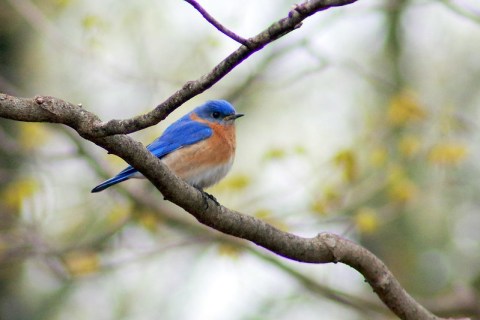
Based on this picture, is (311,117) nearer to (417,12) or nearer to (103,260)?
(417,12)

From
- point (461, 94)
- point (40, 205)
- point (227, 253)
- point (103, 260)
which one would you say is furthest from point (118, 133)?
point (461, 94)

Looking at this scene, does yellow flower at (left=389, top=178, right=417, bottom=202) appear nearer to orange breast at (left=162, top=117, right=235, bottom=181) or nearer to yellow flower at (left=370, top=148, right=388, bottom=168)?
yellow flower at (left=370, top=148, right=388, bottom=168)

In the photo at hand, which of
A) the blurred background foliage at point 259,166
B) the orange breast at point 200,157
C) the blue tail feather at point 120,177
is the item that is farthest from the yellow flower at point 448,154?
the blue tail feather at point 120,177

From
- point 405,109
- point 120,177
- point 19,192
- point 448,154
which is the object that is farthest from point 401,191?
point 19,192

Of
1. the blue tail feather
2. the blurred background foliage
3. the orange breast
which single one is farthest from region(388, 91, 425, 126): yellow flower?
the blue tail feather

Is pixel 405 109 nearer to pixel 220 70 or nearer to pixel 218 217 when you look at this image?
pixel 218 217

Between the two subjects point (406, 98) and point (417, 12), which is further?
point (417, 12)

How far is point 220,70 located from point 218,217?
121cm

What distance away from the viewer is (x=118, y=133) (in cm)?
339

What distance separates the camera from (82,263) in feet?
26.3

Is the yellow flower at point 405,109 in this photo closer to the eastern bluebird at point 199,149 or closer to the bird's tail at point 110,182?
the eastern bluebird at point 199,149

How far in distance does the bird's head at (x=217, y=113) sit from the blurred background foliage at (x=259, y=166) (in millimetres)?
1143

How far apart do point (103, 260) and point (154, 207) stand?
49.6 inches

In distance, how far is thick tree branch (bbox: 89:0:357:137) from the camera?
324 centimetres
